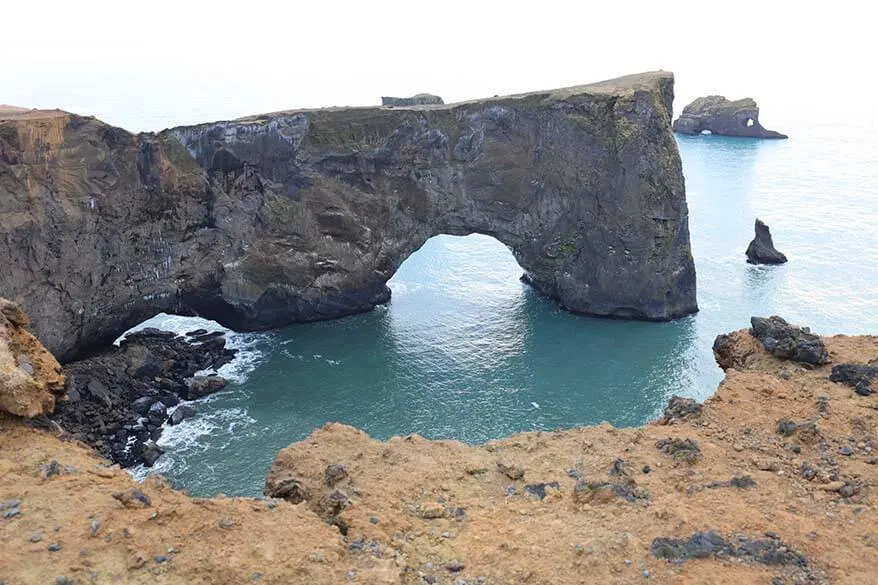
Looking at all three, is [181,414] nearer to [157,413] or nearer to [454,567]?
[157,413]

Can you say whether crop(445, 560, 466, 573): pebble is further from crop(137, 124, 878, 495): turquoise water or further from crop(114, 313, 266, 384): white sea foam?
crop(114, 313, 266, 384): white sea foam

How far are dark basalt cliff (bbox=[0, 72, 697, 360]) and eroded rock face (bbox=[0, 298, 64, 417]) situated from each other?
83.3 ft

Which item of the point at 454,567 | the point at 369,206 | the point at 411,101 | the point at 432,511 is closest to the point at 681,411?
the point at 432,511

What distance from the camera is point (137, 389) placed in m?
43.5

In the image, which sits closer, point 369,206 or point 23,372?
point 23,372

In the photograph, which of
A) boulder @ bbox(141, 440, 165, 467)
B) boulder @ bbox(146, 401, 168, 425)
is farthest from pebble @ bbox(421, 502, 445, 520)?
boulder @ bbox(146, 401, 168, 425)

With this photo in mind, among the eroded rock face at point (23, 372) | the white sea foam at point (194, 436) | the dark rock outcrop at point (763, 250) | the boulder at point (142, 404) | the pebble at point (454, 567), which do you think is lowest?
the white sea foam at point (194, 436)

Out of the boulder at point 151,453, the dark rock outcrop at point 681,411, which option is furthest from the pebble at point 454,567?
the boulder at point 151,453

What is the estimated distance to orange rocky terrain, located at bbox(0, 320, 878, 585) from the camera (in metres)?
14.2

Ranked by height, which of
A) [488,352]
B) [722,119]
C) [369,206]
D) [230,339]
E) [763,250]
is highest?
[722,119]

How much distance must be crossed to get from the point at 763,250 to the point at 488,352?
30759mm

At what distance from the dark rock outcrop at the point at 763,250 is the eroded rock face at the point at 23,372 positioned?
58.6 meters

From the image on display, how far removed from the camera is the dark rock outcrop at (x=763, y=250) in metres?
62.5

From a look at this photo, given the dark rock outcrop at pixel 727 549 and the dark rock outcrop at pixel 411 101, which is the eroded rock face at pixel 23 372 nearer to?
the dark rock outcrop at pixel 727 549
